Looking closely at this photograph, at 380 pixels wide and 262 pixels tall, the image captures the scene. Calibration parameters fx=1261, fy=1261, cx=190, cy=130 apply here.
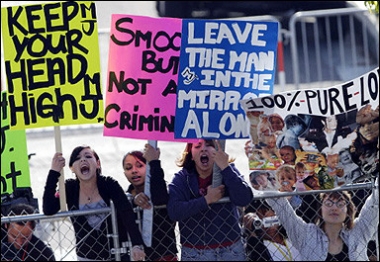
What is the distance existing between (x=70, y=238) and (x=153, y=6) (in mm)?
Result: 5462

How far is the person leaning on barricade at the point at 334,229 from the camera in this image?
842 cm

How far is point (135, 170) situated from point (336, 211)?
1.41 metres

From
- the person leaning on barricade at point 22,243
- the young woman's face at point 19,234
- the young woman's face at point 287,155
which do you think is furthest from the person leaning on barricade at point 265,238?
the young woman's face at point 19,234

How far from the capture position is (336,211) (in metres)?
8.52

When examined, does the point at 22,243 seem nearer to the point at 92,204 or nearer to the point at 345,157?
the point at 92,204

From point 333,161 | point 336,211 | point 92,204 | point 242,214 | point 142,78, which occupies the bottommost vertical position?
point 242,214

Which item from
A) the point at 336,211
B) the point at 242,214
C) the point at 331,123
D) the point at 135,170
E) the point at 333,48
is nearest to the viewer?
the point at 331,123

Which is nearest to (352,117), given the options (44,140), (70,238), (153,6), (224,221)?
(224,221)

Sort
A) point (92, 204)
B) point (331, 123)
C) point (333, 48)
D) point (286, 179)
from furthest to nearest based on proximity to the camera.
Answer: point (333, 48), point (92, 204), point (286, 179), point (331, 123)

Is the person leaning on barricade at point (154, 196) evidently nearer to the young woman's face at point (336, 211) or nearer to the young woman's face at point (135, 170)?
the young woman's face at point (135, 170)

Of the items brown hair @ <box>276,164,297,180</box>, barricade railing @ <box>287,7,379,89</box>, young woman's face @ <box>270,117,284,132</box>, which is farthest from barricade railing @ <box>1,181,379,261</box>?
barricade railing @ <box>287,7,379,89</box>

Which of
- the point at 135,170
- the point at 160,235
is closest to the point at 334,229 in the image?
the point at 160,235

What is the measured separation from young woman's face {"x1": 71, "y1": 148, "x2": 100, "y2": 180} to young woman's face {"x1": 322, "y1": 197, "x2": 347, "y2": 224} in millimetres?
1604

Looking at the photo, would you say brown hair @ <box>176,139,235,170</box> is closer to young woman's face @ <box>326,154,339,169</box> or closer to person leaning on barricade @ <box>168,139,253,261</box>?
person leaning on barricade @ <box>168,139,253,261</box>
